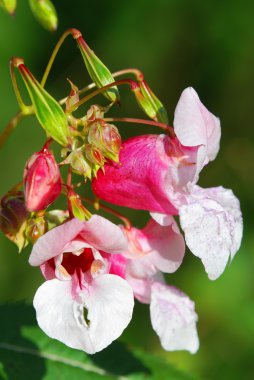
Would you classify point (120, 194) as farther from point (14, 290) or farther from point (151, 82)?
point (151, 82)

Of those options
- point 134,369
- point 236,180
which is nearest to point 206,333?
point 236,180

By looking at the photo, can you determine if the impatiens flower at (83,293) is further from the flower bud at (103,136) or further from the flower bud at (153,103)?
the flower bud at (153,103)

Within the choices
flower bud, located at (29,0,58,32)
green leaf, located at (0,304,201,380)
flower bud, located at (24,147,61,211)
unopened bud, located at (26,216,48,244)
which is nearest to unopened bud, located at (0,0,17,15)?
flower bud, located at (29,0,58,32)

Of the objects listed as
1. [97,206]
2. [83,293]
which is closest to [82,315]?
[83,293]

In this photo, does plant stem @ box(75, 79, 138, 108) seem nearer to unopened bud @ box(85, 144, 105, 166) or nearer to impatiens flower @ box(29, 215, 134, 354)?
unopened bud @ box(85, 144, 105, 166)

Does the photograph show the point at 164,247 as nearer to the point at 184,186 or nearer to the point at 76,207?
the point at 184,186

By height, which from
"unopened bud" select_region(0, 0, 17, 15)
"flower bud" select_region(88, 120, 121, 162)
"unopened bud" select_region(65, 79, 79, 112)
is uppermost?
"unopened bud" select_region(0, 0, 17, 15)
